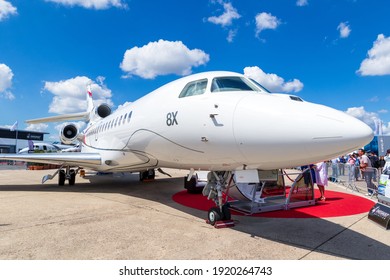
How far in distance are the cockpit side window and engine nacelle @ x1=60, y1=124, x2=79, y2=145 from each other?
12806 mm

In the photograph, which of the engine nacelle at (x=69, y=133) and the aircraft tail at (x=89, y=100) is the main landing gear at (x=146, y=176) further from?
the aircraft tail at (x=89, y=100)

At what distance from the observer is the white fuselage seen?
12.0 feet

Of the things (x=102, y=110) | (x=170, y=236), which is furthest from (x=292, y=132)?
(x=102, y=110)

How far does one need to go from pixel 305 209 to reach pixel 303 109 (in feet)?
16.0

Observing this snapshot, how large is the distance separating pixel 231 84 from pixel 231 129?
44.4 inches

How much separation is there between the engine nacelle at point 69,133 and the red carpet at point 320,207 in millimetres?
9524

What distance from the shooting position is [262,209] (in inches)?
290

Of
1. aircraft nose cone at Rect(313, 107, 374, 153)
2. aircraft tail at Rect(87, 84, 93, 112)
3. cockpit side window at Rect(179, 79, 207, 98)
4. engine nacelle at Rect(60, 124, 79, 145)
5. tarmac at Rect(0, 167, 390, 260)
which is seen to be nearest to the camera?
aircraft nose cone at Rect(313, 107, 374, 153)

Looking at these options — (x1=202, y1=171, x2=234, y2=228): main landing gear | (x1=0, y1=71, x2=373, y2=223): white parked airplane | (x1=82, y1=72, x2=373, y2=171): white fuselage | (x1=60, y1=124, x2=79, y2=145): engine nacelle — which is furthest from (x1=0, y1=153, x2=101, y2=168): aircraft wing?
(x1=202, y1=171, x2=234, y2=228): main landing gear

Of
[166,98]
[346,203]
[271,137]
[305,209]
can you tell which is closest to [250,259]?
[271,137]

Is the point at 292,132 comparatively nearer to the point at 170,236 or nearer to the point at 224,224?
the point at 224,224

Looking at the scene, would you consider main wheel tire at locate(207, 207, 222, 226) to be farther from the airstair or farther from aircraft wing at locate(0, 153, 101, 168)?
aircraft wing at locate(0, 153, 101, 168)

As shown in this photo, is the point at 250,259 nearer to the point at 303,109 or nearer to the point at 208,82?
the point at 303,109

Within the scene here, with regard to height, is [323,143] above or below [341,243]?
above
